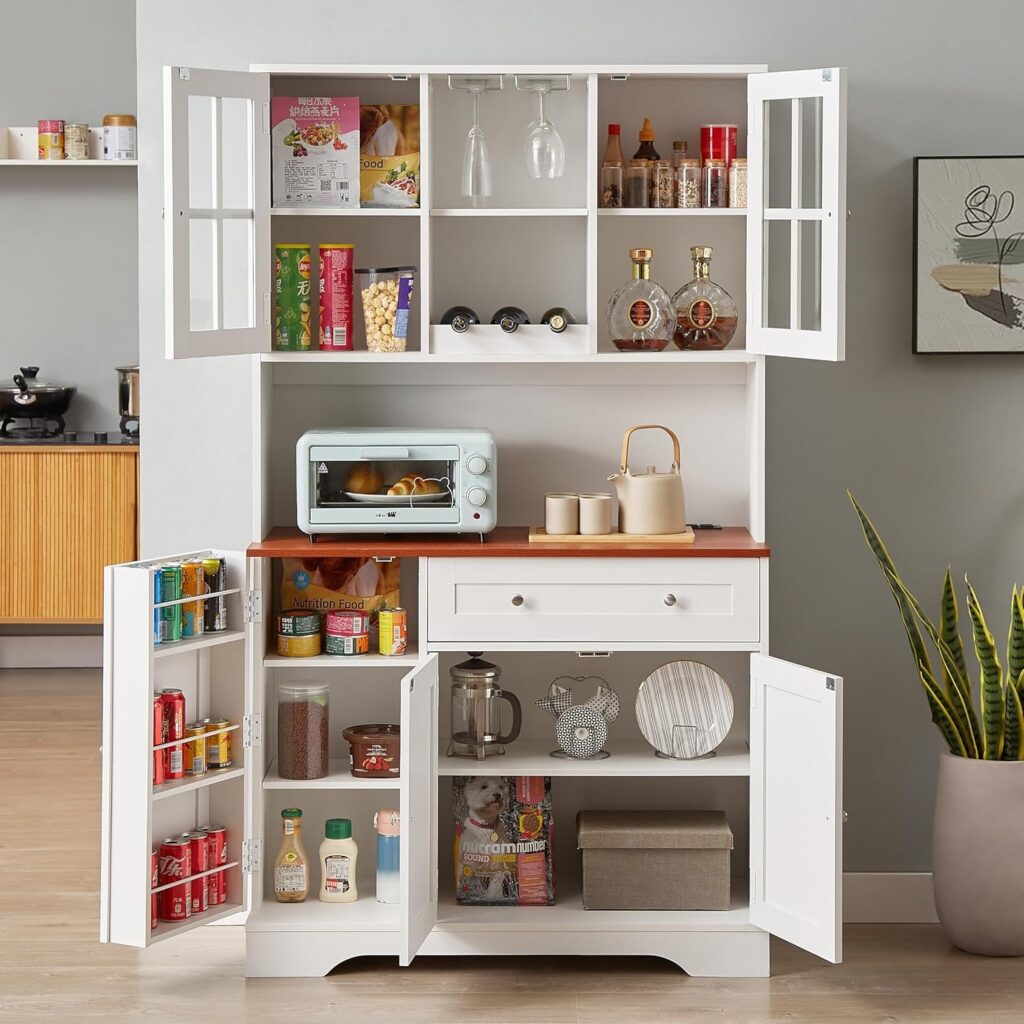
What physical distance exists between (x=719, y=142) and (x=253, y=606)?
55.3 inches

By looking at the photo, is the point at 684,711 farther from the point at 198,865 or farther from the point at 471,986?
the point at 198,865

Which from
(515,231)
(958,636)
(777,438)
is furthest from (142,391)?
(958,636)

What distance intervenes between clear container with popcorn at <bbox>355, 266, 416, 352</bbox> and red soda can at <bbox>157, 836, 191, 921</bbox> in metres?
1.13

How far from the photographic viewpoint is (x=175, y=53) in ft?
9.85

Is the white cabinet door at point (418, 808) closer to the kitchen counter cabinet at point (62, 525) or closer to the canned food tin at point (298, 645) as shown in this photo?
the canned food tin at point (298, 645)

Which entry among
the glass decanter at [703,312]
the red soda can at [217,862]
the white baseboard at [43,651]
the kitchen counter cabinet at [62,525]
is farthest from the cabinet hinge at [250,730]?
the white baseboard at [43,651]

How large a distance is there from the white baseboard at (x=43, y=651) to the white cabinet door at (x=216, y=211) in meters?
3.54

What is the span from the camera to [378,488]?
2838 mm

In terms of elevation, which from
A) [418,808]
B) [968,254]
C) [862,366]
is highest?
A: [968,254]

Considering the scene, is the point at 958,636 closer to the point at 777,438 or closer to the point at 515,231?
the point at 777,438

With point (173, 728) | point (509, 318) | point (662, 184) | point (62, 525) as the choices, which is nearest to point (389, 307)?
point (509, 318)

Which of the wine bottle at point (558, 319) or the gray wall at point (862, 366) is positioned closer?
the wine bottle at point (558, 319)

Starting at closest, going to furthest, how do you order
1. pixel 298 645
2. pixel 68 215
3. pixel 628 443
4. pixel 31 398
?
pixel 298 645 < pixel 628 443 < pixel 31 398 < pixel 68 215

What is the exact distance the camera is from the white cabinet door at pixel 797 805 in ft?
8.39
